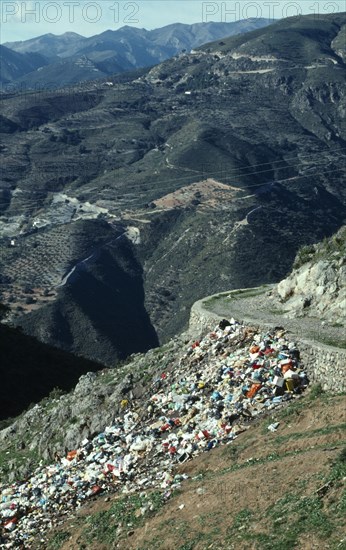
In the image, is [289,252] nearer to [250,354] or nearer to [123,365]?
[123,365]

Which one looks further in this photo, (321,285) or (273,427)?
(321,285)

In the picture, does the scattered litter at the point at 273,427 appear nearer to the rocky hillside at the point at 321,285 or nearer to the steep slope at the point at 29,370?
the rocky hillside at the point at 321,285

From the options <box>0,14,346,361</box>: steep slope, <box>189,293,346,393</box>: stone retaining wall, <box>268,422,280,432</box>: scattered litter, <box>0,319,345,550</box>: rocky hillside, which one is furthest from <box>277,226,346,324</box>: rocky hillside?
<box>0,14,346,361</box>: steep slope

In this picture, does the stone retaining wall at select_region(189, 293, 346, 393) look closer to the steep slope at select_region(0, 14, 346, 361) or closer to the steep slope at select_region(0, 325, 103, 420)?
the steep slope at select_region(0, 325, 103, 420)

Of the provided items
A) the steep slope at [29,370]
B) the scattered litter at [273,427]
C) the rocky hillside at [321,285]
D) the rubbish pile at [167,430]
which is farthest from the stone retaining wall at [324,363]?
the steep slope at [29,370]

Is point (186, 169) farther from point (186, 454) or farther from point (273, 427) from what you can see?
point (273, 427)

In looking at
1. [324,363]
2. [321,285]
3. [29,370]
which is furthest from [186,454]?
[29,370]
